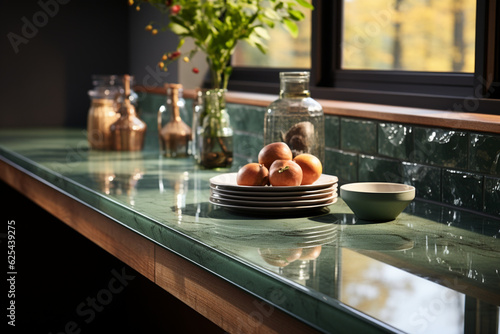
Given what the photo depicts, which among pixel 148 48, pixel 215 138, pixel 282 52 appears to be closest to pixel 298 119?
pixel 215 138

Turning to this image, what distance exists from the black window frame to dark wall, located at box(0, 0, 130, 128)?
1.07 meters

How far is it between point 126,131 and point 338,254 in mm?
1569

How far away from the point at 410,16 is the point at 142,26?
167 centimetres

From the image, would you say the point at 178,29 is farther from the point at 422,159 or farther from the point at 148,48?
the point at 148,48

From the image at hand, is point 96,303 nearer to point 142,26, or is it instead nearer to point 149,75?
point 149,75

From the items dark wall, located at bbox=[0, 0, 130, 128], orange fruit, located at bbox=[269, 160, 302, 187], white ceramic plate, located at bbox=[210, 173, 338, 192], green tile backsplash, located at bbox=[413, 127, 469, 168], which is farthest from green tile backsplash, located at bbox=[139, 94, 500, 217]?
dark wall, located at bbox=[0, 0, 130, 128]

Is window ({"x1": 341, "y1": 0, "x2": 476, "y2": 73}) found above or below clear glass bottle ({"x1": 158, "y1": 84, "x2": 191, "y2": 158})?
above

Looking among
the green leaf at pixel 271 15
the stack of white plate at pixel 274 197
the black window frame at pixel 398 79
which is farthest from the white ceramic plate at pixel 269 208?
the green leaf at pixel 271 15

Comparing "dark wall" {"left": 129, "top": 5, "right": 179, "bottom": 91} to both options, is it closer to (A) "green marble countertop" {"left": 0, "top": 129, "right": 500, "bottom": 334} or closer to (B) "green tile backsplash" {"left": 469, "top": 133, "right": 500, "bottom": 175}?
(A) "green marble countertop" {"left": 0, "top": 129, "right": 500, "bottom": 334}

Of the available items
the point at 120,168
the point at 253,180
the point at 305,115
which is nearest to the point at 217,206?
the point at 253,180

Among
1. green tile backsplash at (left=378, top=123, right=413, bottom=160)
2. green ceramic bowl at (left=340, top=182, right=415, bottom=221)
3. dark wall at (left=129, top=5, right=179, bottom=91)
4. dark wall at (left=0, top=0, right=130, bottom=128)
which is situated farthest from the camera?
dark wall at (left=0, top=0, right=130, bottom=128)

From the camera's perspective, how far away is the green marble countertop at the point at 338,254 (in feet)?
2.85

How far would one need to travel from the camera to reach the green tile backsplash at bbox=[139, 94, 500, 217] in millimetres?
1446

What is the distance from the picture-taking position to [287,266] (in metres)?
1.06
